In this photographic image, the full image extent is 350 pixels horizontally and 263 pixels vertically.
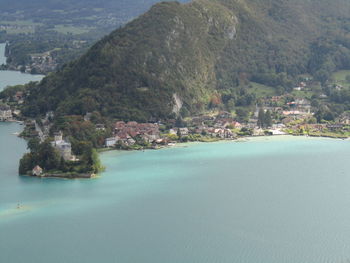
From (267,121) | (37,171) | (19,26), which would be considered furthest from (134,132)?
(19,26)

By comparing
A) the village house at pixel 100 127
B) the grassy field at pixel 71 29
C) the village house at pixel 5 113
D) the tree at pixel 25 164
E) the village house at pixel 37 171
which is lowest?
the village house at pixel 37 171

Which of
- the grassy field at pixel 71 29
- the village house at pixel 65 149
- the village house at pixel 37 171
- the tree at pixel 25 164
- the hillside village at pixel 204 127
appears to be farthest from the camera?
the grassy field at pixel 71 29

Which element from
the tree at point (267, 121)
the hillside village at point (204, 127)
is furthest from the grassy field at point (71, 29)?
the tree at point (267, 121)

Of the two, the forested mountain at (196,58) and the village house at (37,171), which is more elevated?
the forested mountain at (196,58)

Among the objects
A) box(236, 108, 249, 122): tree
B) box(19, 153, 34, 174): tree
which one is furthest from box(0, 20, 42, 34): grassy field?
box(19, 153, 34, 174): tree

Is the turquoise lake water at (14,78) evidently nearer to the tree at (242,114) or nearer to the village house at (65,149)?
the tree at (242,114)

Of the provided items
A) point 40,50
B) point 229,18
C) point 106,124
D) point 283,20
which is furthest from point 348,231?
point 40,50

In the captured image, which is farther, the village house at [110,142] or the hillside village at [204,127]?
the hillside village at [204,127]

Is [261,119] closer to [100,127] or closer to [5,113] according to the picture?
[100,127]

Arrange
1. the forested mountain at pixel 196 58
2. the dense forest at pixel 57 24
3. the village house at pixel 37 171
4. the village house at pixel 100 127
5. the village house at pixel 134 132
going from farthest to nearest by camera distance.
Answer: the dense forest at pixel 57 24 → the forested mountain at pixel 196 58 → the village house at pixel 100 127 → the village house at pixel 134 132 → the village house at pixel 37 171
